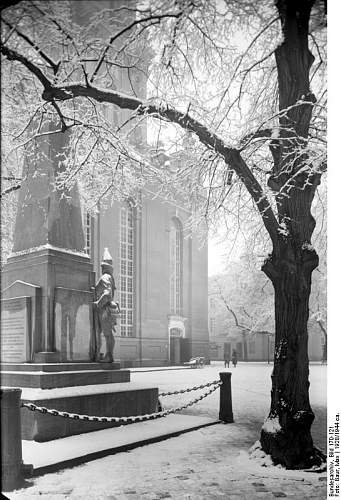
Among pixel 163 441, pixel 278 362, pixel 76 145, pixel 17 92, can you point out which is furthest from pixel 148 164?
pixel 163 441

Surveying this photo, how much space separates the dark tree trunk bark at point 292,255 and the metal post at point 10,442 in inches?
82.2

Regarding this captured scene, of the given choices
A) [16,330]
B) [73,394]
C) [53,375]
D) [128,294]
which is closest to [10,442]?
[73,394]

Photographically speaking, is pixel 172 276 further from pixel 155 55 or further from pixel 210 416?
pixel 155 55

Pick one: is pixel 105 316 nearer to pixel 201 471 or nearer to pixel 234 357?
pixel 234 357

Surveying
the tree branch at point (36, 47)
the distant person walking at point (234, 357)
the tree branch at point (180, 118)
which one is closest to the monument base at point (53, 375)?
the distant person walking at point (234, 357)

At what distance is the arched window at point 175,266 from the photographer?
526 cm

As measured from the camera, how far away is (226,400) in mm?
5582

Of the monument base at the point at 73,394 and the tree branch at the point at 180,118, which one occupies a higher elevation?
the tree branch at the point at 180,118

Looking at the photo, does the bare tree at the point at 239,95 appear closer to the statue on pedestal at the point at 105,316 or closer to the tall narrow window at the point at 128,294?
the statue on pedestal at the point at 105,316

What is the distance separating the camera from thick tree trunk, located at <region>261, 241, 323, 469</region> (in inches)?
164

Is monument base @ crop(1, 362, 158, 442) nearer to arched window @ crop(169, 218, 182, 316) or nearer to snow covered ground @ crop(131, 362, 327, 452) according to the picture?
snow covered ground @ crop(131, 362, 327, 452)

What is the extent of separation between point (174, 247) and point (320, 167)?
81.1 inches

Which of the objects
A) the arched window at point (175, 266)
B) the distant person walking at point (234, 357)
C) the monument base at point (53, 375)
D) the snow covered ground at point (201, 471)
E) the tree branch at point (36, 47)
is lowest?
the snow covered ground at point (201, 471)

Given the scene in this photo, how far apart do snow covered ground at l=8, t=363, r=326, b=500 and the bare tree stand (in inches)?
9.2
